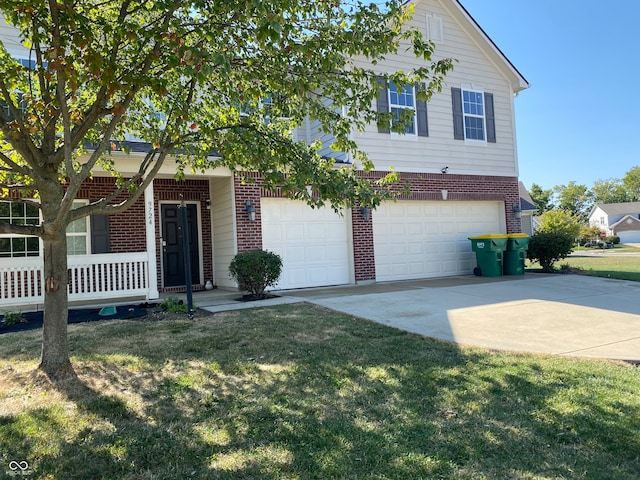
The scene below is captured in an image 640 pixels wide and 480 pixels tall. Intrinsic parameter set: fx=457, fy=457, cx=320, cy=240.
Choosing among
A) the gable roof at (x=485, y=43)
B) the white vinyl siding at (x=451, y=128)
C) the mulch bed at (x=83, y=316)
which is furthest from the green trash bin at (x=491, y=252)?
the mulch bed at (x=83, y=316)

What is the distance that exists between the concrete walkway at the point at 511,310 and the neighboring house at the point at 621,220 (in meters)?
60.4

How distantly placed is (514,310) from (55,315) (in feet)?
21.4

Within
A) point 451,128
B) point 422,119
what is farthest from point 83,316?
point 451,128

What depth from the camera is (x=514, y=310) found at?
7504mm

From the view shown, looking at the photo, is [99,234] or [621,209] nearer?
[99,234]

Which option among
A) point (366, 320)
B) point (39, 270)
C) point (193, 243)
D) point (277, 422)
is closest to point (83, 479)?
point (277, 422)

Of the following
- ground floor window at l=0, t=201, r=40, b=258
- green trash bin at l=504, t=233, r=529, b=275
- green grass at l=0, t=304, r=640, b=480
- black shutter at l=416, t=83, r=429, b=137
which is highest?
black shutter at l=416, t=83, r=429, b=137

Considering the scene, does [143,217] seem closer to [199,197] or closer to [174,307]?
[199,197]

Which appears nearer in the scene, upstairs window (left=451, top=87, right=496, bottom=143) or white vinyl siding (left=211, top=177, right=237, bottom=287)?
white vinyl siding (left=211, top=177, right=237, bottom=287)

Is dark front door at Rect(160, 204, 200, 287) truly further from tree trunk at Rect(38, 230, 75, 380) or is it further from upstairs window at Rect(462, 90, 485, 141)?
upstairs window at Rect(462, 90, 485, 141)

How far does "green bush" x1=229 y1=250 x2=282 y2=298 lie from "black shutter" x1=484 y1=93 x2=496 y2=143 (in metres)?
8.65

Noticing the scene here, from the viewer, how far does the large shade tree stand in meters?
3.92

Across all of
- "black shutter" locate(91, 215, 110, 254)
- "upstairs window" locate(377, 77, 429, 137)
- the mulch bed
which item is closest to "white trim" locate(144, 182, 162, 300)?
the mulch bed

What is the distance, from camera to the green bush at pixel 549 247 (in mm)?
13305
